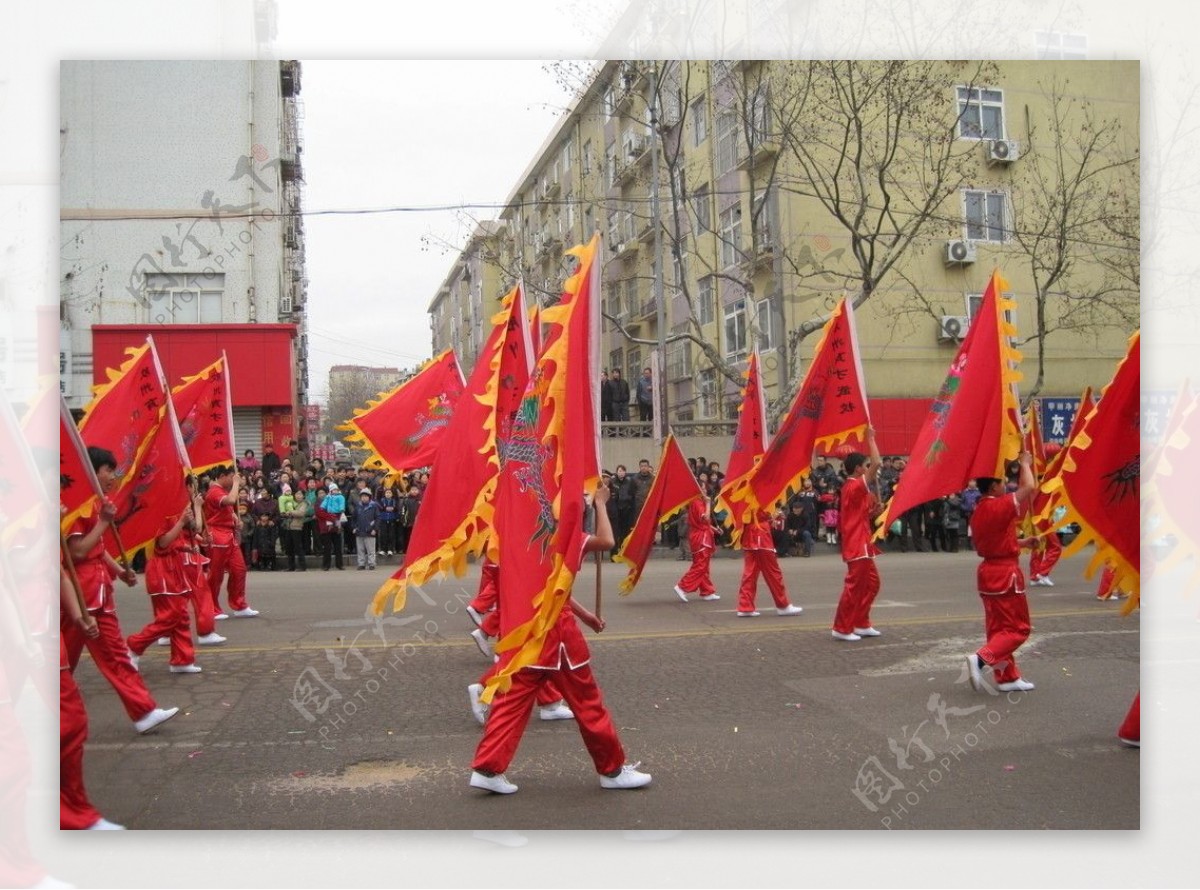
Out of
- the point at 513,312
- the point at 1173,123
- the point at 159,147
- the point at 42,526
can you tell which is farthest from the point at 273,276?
the point at 1173,123

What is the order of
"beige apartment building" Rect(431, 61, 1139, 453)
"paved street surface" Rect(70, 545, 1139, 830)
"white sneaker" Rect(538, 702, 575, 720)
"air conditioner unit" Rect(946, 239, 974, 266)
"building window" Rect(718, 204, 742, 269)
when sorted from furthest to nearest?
"building window" Rect(718, 204, 742, 269)
"air conditioner unit" Rect(946, 239, 974, 266)
"beige apartment building" Rect(431, 61, 1139, 453)
"white sneaker" Rect(538, 702, 575, 720)
"paved street surface" Rect(70, 545, 1139, 830)

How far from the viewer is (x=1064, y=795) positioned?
Result: 4645 mm

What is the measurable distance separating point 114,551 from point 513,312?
11.4ft

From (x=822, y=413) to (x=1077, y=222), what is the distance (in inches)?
85.1

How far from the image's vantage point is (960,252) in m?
10.5

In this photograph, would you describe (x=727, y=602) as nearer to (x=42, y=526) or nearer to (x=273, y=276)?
(x=273, y=276)

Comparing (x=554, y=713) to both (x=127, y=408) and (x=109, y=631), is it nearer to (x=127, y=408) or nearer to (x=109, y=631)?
(x=109, y=631)

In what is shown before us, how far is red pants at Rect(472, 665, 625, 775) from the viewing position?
15.0ft

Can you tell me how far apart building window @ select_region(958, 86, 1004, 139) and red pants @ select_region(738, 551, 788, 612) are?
3.93m

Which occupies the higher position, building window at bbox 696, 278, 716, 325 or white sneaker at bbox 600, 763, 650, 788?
building window at bbox 696, 278, 716, 325

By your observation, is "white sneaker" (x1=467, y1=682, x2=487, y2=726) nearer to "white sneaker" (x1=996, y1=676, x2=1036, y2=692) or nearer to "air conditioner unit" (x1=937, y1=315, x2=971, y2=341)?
"white sneaker" (x1=996, y1=676, x2=1036, y2=692)

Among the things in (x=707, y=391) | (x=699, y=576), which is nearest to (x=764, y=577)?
(x=699, y=576)

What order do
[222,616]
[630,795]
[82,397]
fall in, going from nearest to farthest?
[630,795] → [82,397] → [222,616]

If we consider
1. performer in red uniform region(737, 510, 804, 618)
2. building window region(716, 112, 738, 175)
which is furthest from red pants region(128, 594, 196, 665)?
building window region(716, 112, 738, 175)
